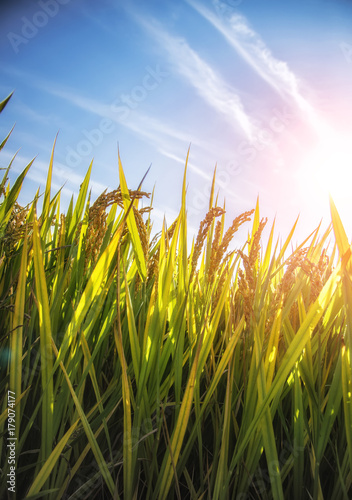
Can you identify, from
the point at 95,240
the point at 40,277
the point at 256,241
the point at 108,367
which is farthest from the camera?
the point at 108,367

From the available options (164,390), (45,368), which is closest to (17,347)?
(45,368)

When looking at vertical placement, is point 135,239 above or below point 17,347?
above

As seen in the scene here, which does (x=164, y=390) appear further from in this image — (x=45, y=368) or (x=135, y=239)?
(x=135, y=239)

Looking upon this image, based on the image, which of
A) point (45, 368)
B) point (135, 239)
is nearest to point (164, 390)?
point (45, 368)

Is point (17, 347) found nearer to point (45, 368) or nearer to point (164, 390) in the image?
point (45, 368)

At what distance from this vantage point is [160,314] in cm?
115

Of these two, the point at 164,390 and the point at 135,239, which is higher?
the point at 135,239

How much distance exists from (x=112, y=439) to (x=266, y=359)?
2.22ft

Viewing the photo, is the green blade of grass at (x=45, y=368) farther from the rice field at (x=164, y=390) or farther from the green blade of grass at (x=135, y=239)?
the green blade of grass at (x=135, y=239)

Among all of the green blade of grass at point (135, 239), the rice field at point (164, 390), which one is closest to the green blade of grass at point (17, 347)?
the rice field at point (164, 390)

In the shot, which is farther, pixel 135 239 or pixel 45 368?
pixel 135 239

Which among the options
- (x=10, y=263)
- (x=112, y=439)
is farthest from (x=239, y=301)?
(x=10, y=263)

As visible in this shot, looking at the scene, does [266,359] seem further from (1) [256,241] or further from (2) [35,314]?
(2) [35,314]

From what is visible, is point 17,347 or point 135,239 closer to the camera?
point 17,347
